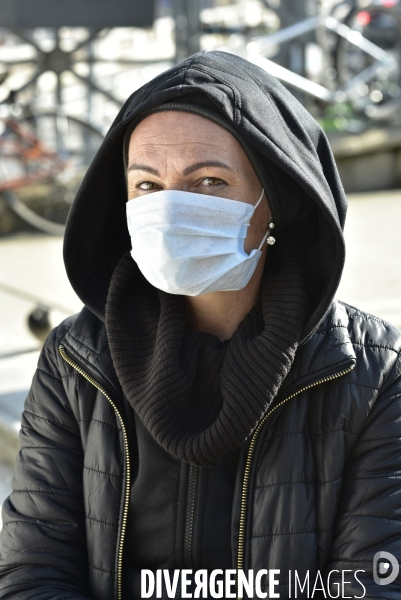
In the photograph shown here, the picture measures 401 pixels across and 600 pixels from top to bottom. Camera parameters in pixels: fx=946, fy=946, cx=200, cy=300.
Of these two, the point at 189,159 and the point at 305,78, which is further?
the point at 305,78

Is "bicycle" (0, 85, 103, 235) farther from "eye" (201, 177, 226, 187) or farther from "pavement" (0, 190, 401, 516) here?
"eye" (201, 177, 226, 187)

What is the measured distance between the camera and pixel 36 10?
7.22 meters

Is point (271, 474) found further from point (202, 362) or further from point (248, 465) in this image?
point (202, 362)

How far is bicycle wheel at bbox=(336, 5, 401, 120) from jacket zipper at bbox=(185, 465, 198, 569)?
716 cm

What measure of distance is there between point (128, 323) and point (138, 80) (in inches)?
301

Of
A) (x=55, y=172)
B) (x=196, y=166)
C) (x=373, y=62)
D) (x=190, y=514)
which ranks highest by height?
(x=373, y=62)

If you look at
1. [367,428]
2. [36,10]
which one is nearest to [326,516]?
[367,428]

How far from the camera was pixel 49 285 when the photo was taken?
5.94 m

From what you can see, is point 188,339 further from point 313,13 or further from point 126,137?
point 313,13

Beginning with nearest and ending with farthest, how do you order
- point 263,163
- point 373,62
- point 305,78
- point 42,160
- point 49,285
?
point 263,163 → point 49,285 → point 42,160 → point 305,78 → point 373,62

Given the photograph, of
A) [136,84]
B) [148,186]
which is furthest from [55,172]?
[148,186]

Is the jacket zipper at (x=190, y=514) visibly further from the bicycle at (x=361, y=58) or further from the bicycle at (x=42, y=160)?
the bicycle at (x=361, y=58)

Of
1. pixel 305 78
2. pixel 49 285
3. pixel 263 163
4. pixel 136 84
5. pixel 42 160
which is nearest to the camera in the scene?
pixel 263 163

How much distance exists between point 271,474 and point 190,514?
0.20 m
